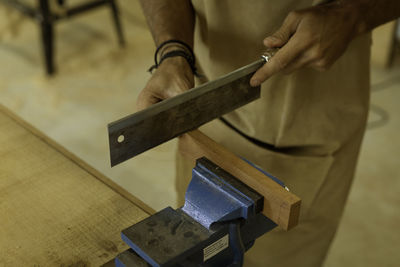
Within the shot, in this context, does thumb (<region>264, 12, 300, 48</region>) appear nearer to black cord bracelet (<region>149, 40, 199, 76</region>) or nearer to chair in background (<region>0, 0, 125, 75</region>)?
black cord bracelet (<region>149, 40, 199, 76</region>)

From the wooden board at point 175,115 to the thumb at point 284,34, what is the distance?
0.04m

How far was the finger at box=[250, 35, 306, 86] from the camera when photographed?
948 mm

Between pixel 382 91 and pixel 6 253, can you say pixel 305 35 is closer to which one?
pixel 6 253

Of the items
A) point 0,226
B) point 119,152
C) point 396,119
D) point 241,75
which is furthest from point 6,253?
point 396,119

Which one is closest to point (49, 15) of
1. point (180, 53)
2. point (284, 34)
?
point (180, 53)

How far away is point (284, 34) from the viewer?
3.21ft

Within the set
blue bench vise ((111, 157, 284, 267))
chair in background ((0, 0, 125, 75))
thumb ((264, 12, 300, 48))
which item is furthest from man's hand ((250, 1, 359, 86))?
chair in background ((0, 0, 125, 75))

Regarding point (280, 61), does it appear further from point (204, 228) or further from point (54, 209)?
point (54, 209)

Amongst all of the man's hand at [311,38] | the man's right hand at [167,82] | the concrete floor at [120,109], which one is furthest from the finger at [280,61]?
the concrete floor at [120,109]

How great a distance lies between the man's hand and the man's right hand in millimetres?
127

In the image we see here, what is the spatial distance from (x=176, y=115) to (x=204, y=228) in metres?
0.18

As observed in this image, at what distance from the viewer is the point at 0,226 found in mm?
841

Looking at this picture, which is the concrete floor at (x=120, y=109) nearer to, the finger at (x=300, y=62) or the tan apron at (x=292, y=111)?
the tan apron at (x=292, y=111)

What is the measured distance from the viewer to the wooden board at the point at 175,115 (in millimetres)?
779
